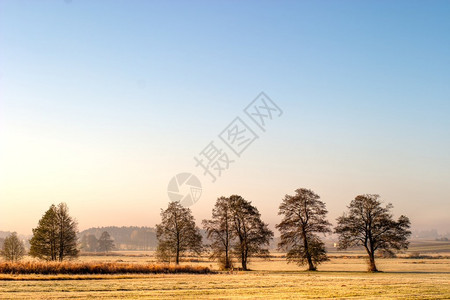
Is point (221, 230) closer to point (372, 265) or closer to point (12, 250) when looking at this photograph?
point (372, 265)

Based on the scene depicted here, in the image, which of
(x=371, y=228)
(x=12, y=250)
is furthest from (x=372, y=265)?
(x=12, y=250)

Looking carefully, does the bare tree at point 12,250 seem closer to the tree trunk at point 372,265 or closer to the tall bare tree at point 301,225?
the tall bare tree at point 301,225

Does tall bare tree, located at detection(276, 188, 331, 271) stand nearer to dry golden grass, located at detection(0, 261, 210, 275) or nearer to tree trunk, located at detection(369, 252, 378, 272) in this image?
tree trunk, located at detection(369, 252, 378, 272)

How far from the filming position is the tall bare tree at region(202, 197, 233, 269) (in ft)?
203

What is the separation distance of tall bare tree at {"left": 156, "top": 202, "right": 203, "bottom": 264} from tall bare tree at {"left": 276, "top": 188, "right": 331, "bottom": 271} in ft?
48.7

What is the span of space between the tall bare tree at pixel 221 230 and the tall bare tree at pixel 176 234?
3.48 metres

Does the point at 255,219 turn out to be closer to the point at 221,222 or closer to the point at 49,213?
the point at 221,222

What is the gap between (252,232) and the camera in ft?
208

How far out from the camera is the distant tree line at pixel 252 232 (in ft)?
187

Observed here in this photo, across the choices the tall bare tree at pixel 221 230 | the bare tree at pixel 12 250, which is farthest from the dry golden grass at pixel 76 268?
the bare tree at pixel 12 250

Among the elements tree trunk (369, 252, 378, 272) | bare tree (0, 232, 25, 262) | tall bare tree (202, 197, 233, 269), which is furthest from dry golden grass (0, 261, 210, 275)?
bare tree (0, 232, 25, 262)

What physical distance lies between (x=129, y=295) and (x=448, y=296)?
18.8 meters

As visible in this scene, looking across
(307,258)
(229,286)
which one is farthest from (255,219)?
(229,286)

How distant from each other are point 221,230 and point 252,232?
523 centimetres
